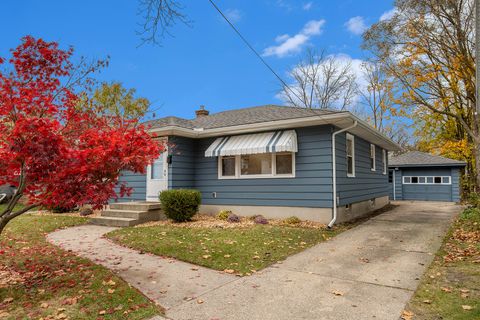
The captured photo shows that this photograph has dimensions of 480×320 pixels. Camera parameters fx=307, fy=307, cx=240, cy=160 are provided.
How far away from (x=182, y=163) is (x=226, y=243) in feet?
17.8

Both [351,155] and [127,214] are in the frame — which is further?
[351,155]

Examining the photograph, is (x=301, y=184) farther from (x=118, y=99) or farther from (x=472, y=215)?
(x=118, y=99)

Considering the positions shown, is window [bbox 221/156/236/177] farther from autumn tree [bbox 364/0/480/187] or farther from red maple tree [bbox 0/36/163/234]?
autumn tree [bbox 364/0/480/187]

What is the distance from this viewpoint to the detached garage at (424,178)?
66.4ft

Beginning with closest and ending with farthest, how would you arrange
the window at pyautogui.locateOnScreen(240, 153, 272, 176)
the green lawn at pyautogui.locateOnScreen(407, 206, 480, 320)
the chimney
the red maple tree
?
1. the green lawn at pyautogui.locateOnScreen(407, 206, 480, 320)
2. the red maple tree
3. the window at pyautogui.locateOnScreen(240, 153, 272, 176)
4. the chimney

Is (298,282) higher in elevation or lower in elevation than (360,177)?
lower

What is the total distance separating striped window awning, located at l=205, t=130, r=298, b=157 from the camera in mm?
9656

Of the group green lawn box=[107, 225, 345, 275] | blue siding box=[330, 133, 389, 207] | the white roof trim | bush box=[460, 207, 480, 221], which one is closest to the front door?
the white roof trim

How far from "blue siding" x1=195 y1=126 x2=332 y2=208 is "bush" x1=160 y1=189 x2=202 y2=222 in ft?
6.06

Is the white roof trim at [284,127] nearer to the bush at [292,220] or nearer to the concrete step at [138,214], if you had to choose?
the concrete step at [138,214]

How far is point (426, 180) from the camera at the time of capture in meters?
21.2

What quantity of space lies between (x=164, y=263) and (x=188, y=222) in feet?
14.5

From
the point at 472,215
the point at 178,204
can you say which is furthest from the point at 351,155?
the point at 178,204

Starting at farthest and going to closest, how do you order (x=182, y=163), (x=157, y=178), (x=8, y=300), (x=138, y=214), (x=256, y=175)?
1. (x=157, y=178)
2. (x=182, y=163)
3. (x=256, y=175)
4. (x=138, y=214)
5. (x=8, y=300)
